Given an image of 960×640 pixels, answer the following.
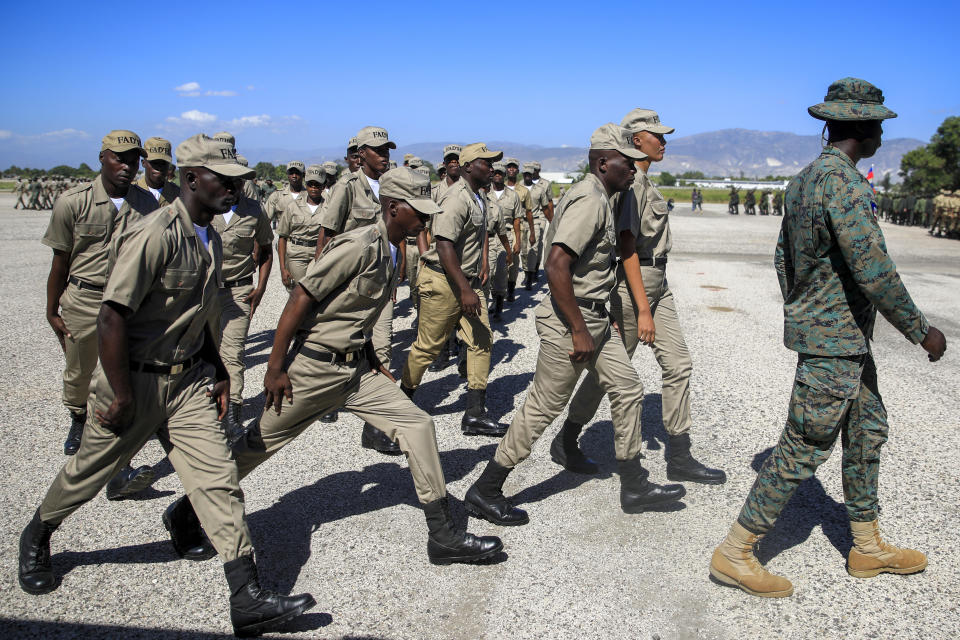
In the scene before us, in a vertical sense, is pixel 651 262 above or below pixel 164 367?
above

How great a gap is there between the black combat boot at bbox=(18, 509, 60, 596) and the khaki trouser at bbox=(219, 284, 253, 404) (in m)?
2.01

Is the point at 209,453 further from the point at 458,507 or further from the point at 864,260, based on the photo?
the point at 864,260

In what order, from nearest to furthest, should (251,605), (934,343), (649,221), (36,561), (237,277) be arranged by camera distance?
(251,605) < (934,343) < (36,561) < (649,221) < (237,277)

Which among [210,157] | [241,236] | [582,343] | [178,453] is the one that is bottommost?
[178,453]

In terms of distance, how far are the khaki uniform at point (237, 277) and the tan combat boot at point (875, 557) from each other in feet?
14.0

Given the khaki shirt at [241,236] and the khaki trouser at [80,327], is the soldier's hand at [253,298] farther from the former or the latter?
the khaki trouser at [80,327]

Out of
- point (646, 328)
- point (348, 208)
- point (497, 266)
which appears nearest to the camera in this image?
point (646, 328)

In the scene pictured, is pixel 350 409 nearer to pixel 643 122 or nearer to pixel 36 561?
pixel 36 561

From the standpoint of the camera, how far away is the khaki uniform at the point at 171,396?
2.95 meters

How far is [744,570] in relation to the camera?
3.36 metres

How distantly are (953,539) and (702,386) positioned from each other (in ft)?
9.94

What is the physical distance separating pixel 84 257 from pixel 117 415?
2.12 m

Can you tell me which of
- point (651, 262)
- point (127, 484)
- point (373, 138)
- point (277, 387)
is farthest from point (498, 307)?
point (277, 387)

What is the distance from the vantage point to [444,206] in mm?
5516
